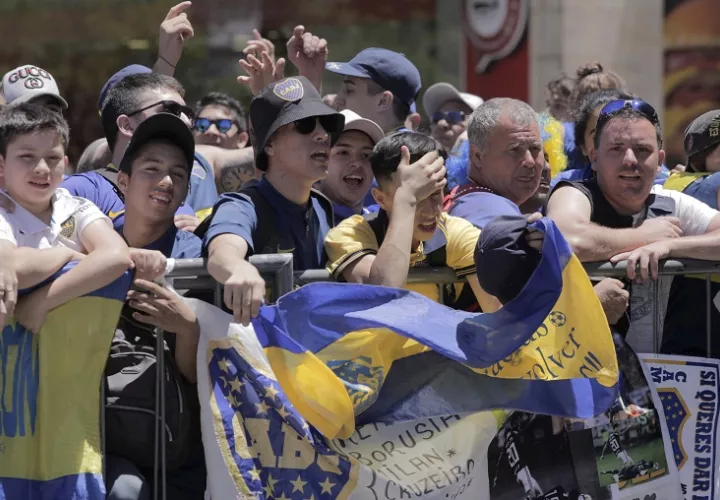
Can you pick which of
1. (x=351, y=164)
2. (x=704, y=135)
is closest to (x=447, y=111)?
(x=704, y=135)

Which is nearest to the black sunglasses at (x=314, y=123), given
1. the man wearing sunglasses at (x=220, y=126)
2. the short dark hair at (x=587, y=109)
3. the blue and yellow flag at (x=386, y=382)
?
the blue and yellow flag at (x=386, y=382)

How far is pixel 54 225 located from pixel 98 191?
941mm

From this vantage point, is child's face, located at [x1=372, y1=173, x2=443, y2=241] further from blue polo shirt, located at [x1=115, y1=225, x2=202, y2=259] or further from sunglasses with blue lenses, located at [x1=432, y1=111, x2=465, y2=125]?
sunglasses with blue lenses, located at [x1=432, y1=111, x2=465, y2=125]

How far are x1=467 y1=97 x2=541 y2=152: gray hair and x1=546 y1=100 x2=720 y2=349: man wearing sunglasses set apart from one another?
36 centimetres

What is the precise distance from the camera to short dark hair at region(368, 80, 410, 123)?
6.91m

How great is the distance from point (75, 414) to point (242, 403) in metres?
0.58

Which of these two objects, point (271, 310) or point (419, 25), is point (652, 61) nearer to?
point (419, 25)

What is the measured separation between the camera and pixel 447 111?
849 cm

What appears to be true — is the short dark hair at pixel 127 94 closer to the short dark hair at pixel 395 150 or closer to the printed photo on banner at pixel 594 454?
the short dark hair at pixel 395 150

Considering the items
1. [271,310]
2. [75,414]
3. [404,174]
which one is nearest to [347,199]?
[404,174]

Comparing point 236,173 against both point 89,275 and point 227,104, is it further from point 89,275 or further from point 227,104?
point 89,275

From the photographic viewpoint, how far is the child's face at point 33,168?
4.58m

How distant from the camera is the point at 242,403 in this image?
4453 mm

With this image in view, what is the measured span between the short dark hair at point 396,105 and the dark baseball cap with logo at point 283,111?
1.64 metres
